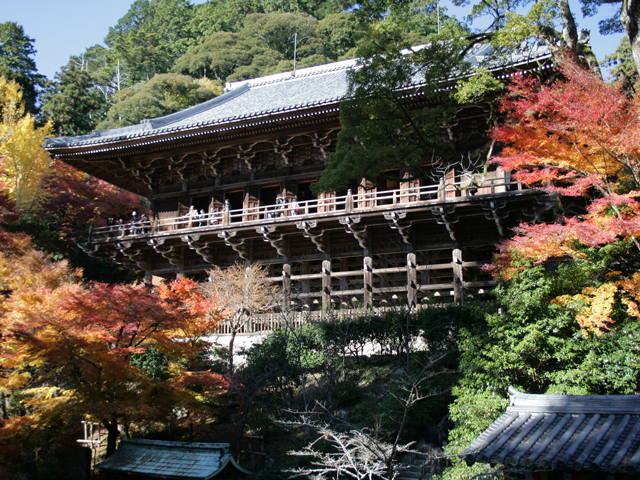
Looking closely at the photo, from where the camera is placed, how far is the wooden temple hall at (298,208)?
15469 mm

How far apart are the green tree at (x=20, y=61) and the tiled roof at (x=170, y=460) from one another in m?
29.8

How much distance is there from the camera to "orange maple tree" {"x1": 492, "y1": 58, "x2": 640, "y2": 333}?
8953 mm

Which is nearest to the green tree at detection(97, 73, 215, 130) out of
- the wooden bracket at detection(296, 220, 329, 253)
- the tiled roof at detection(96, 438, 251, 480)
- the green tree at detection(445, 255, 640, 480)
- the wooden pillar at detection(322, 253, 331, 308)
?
the wooden bracket at detection(296, 220, 329, 253)

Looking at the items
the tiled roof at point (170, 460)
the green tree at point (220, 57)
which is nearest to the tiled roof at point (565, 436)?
the tiled roof at point (170, 460)

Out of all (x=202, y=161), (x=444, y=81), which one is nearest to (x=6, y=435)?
(x=202, y=161)

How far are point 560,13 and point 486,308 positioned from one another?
266 inches

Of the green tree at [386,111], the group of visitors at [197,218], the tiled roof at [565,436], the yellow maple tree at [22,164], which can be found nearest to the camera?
the tiled roof at [565,436]

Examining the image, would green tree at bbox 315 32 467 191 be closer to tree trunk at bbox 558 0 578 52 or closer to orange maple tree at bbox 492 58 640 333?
tree trunk at bbox 558 0 578 52

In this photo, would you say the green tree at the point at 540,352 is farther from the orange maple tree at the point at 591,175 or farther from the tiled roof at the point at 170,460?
the tiled roof at the point at 170,460

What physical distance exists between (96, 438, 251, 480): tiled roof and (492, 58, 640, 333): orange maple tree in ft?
22.2

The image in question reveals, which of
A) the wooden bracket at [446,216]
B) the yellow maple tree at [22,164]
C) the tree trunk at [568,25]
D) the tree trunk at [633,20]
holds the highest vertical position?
the yellow maple tree at [22,164]

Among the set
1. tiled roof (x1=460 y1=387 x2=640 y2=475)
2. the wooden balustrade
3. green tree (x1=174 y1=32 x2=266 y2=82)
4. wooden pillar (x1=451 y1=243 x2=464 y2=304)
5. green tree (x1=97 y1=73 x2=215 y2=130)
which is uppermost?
green tree (x1=174 y1=32 x2=266 y2=82)

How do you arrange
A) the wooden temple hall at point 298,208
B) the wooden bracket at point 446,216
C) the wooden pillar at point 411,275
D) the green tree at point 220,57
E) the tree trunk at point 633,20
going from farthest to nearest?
1. the green tree at point 220,57
2. the wooden pillar at point 411,275
3. the wooden temple hall at point 298,208
4. the wooden bracket at point 446,216
5. the tree trunk at point 633,20

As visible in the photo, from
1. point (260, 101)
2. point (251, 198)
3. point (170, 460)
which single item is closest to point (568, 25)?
point (251, 198)
